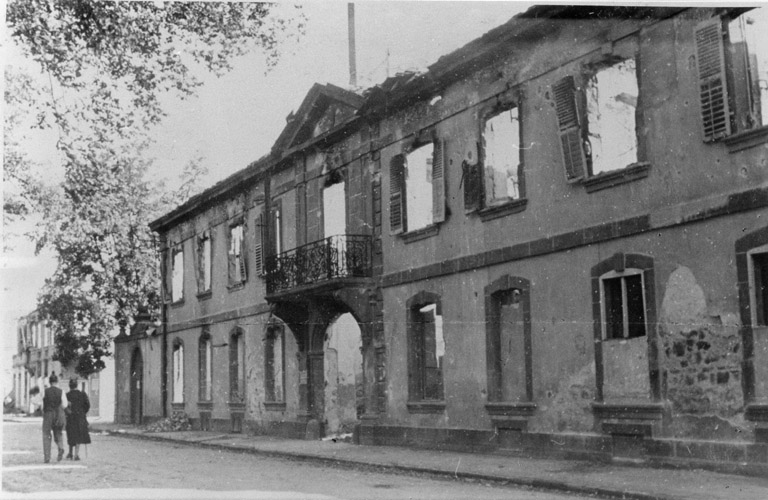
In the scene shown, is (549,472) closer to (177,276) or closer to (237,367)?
(237,367)

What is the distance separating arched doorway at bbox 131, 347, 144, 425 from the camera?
90.6 feet

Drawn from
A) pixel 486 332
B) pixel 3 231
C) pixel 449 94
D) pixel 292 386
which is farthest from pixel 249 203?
pixel 3 231

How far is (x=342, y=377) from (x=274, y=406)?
223 centimetres

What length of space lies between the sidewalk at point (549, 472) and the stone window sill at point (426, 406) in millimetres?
817

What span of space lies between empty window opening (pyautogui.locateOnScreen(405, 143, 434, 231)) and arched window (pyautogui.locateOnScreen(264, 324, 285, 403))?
6.52m

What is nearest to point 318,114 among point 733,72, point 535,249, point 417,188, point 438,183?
point 417,188

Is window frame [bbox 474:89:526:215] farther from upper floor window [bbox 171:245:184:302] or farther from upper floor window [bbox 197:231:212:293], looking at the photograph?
upper floor window [bbox 171:245:184:302]

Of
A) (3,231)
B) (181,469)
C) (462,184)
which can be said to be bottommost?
(181,469)

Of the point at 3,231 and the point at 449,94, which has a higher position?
the point at 449,94

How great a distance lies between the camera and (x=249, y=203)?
26656 mm

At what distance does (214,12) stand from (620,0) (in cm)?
614

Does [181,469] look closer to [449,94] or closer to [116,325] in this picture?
[116,325]

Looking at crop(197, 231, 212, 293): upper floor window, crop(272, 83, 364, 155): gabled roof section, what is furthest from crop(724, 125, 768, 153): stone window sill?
crop(197, 231, 212, 293): upper floor window

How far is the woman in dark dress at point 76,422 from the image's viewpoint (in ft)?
→ 54.0
